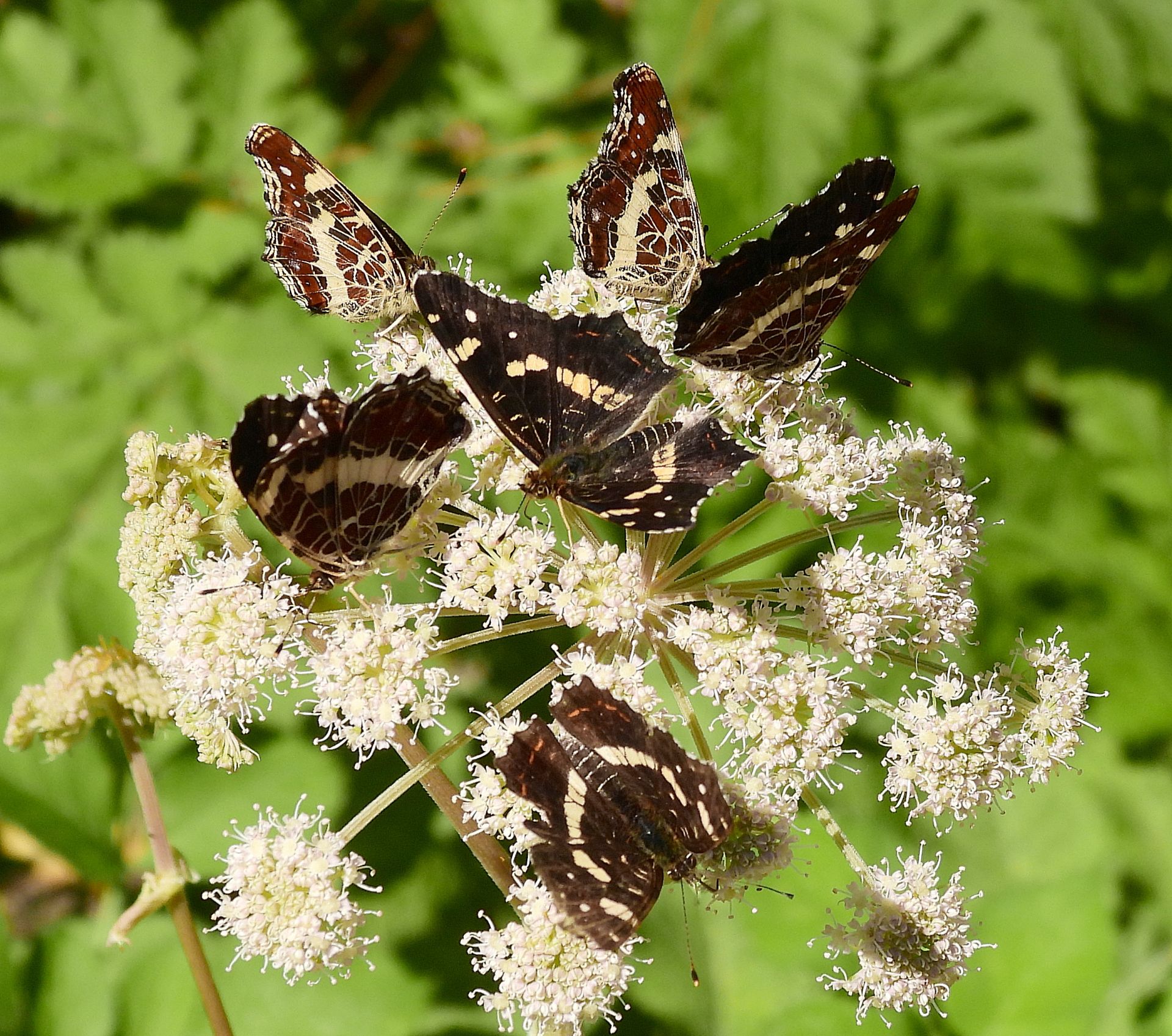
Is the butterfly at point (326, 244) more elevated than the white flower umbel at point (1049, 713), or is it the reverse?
the butterfly at point (326, 244)

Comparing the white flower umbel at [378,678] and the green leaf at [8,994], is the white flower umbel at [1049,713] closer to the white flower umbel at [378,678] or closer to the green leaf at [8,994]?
the white flower umbel at [378,678]

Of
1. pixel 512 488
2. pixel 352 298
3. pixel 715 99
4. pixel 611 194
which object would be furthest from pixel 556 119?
pixel 512 488

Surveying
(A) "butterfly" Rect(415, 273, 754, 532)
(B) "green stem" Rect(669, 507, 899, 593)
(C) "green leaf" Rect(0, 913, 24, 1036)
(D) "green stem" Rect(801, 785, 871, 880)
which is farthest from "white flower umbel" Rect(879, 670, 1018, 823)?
(C) "green leaf" Rect(0, 913, 24, 1036)

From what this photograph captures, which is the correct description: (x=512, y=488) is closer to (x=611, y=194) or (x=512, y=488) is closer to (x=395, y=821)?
(x=611, y=194)

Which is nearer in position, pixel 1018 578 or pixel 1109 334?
pixel 1018 578

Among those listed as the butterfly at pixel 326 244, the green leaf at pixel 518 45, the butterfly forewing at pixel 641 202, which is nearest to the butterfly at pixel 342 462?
the butterfly at pixel 326 244

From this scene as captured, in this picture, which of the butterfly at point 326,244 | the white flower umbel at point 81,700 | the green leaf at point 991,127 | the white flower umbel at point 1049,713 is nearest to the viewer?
the white flower umbel at point 81,700
